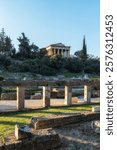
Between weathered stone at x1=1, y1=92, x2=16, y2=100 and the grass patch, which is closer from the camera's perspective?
the grass patch

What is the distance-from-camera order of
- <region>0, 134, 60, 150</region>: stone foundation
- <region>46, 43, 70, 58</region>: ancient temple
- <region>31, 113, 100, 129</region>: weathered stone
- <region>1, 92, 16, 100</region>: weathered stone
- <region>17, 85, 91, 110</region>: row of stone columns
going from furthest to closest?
<region>46, 43, 70, 58</region>: ancient temple, <region>1, 92, 16, 100</region>: weathered stone, <region>17, 85, 91, 110</region>: row of stone columns, <region>31, 113, 100, 129</region>: weathered stone, <region>0, 134, 60, 150</region>: stone foundation

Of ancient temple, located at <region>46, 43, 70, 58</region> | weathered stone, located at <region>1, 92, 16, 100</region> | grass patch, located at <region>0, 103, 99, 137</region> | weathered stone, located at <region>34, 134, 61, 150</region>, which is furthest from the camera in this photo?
ancient temple, located at <region>46, 43, 70, 58</region>

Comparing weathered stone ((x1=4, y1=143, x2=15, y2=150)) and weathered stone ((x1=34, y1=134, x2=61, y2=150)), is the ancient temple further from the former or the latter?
weathered stone ((x1=4, y1=143, x2=15, y2=150))

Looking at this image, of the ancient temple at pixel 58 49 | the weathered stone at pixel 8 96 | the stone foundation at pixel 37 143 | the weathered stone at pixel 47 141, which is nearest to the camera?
the stone foundation at pixel 37 143

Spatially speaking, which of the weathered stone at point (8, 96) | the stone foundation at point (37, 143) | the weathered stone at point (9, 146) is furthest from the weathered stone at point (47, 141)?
the weathered stone at point (8, 96)

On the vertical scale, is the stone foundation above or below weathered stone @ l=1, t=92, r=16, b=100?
below

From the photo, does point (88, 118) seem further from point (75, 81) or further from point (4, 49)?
point (4, 49)

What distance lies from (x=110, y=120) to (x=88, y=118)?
9235 mm

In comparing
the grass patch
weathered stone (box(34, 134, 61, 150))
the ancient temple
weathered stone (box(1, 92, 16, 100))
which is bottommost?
weathered stone (box(34, 134, 61, 150))

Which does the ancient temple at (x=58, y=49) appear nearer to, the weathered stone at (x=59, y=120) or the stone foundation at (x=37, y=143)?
the weathered stone at (x=59, y=120)

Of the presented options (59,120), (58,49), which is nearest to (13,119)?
(59,120)

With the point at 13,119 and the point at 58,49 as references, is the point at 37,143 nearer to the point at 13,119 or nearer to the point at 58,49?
the point at 13,119

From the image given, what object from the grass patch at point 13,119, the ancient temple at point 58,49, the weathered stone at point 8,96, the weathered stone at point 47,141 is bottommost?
the weathered stone at point 47,141

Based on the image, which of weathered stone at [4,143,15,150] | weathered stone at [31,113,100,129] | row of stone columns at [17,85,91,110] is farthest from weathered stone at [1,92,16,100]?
weathered stone at [4,143,15,150]
